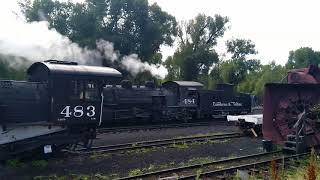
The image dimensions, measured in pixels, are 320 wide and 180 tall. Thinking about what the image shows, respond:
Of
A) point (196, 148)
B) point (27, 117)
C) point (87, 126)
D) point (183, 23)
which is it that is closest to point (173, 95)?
point (196, 148)

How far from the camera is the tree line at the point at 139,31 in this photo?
37781mm

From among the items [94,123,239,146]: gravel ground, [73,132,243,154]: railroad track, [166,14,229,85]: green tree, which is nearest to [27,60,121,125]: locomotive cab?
[73,132,243,154]: railroad track

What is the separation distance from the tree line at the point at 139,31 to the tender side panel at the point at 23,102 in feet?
39.5

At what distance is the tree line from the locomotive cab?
465 inches

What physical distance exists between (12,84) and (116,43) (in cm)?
2652

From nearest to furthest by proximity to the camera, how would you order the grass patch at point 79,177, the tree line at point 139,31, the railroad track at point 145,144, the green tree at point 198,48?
the grass patch at point 79,177 < the railroad track at point 145,144 < the tree line at point 139,31 < the green tree at point 198,48

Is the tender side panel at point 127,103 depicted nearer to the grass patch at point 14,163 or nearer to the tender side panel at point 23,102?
the tender side panel at point 23,102

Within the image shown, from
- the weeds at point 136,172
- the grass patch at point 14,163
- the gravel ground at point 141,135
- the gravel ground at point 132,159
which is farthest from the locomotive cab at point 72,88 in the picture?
the gravel ground at point 141,135

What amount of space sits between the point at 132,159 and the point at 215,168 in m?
2.80

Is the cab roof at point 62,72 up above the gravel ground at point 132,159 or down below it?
above

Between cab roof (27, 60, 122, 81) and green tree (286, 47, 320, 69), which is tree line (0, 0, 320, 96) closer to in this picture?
cab roof (27, 60, 122, 81)

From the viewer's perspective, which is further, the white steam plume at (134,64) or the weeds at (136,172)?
the white steam plume at (134,64)

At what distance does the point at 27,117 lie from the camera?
11.9 meters

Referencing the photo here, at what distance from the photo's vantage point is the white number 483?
12.3 metres
